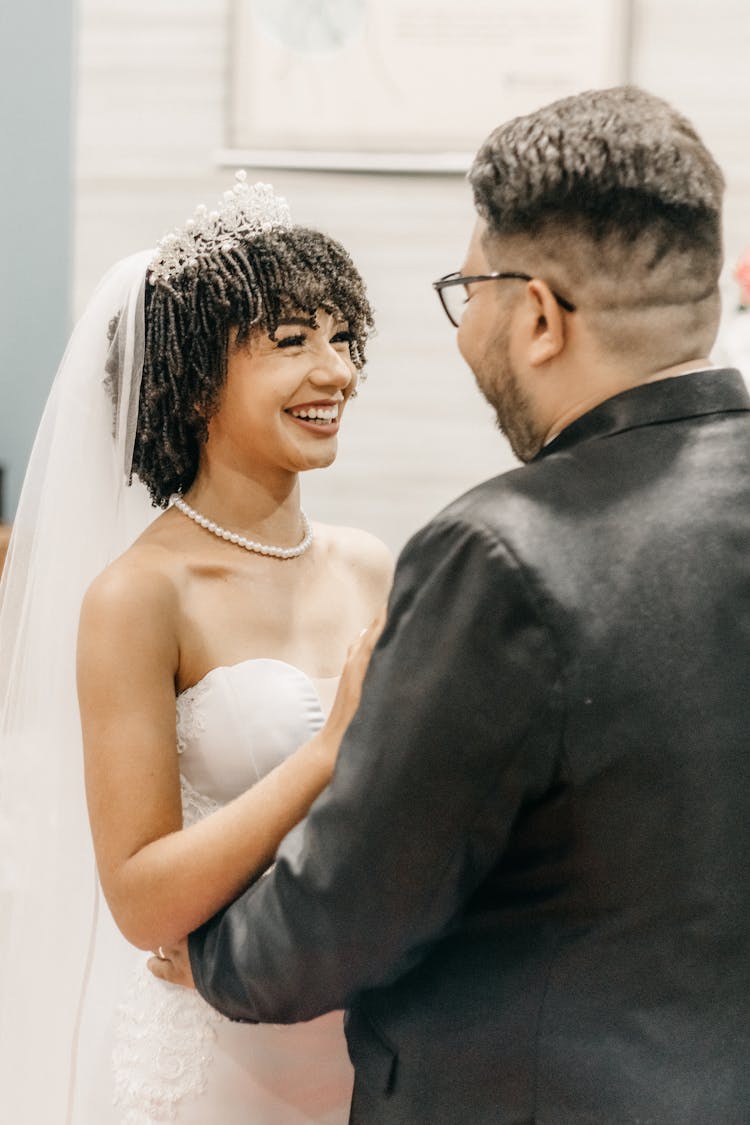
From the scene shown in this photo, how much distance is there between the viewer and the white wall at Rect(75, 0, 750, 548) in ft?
9.46

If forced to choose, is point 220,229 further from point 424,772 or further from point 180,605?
point 424,772

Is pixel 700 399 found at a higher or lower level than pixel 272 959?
higher

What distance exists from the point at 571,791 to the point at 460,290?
0.46 metres

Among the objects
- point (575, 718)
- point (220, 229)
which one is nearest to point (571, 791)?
point (575, 718)

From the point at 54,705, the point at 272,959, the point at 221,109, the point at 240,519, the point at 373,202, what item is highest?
the point at 221,109

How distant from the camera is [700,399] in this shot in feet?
3.35

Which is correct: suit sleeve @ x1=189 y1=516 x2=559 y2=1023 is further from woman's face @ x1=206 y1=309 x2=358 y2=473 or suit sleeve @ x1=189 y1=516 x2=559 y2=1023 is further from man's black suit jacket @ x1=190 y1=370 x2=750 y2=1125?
woman's face @ x1=206 y1=309 x2=358 y2=473

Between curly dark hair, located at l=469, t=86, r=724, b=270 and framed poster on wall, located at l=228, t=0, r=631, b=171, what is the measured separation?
1866 millimetres

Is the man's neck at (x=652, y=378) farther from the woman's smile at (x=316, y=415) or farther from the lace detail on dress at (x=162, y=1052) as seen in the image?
the lace detail on dress at (x=162, y=1052)

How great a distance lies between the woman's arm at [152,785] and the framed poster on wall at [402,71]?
5.52 ft

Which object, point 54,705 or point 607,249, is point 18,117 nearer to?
point 54,705

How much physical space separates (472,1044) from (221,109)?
2.43 m

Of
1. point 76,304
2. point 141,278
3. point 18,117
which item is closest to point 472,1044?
point 141,278

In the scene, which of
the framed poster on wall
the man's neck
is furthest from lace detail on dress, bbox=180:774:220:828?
the framed poster on wall
